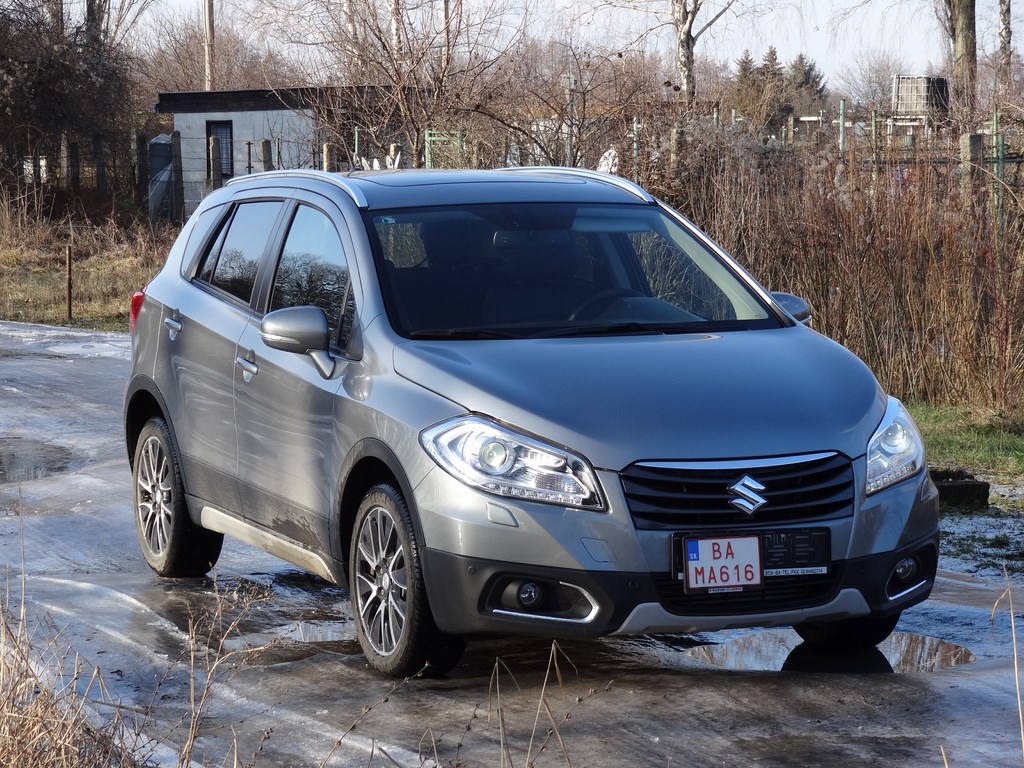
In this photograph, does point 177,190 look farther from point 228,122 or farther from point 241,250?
point 241,250

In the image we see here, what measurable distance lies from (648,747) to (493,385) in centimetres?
122

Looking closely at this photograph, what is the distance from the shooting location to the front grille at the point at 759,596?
15.1 ft

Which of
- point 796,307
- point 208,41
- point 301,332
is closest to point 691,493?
point 301,332

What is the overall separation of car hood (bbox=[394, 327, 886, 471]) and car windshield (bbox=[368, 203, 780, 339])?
0.25 meters

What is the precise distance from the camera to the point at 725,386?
16.2 feet

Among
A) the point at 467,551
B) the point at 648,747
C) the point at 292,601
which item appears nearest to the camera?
the point at 648,747

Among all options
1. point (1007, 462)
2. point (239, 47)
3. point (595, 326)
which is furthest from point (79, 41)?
point (239, 47)

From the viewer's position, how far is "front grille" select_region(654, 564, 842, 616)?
15.1 feet

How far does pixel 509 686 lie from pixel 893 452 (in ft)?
4.84

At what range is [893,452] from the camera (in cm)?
500

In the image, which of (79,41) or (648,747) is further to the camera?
(79,41)

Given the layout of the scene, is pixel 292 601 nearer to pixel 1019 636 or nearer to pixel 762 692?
pixel 762 692

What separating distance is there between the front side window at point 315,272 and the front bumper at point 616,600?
1.28 metres

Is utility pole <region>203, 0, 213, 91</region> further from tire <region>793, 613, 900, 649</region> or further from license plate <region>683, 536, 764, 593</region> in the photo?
license plate <region>683, 536, 764, 593</region>
